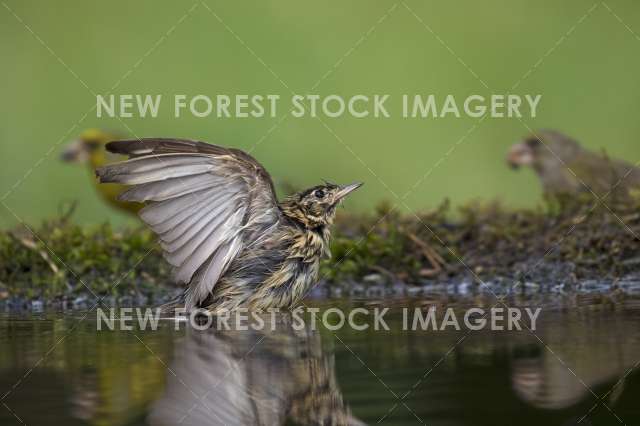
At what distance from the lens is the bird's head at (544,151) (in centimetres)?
1085

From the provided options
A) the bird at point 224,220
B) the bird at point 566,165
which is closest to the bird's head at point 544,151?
the bird at point 566,165

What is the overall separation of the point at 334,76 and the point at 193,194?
7.96 meters

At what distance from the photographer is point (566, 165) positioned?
10.7 meters

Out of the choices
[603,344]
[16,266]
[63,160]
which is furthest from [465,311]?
[63,160]

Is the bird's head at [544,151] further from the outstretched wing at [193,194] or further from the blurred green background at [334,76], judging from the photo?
the outstretched wing at [193,194]

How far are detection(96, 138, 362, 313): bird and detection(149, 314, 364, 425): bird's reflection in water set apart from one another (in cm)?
73

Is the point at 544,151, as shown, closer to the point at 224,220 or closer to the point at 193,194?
the point at 224,220

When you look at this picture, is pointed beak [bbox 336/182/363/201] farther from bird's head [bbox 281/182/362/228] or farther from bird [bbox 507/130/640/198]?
bird [bbox 507/130/640/198]

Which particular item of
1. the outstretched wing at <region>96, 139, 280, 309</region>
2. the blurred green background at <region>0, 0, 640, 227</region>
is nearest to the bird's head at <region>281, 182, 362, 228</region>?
the outstretched wing at <region>96, 139, 280, 309</region>

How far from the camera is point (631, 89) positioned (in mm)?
14062

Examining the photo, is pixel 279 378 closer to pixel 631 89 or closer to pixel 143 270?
pixel 143 270

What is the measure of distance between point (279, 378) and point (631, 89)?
34.6 ft

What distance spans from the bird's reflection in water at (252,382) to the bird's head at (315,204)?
1.21 m

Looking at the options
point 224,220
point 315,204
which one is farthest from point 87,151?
point 224,220
